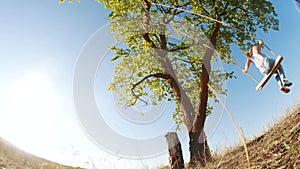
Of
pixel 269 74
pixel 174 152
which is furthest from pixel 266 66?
pixel 174 152

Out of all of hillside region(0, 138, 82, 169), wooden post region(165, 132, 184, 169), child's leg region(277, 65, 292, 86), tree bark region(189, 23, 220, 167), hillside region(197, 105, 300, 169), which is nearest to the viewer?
hillside region(197, 105, 300, 169)

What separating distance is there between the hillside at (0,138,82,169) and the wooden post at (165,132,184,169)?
355 centimetres

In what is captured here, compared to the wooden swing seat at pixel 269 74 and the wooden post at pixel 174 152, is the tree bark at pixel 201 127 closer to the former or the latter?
the wooden post at pixel 174 152

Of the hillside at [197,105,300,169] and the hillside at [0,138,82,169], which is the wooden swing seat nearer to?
the hillside at [197,105,300,169]

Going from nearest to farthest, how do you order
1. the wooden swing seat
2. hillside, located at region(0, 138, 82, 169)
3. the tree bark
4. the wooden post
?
the wooden swing seat, the wooden post, hillside, located at region(0, 138, 82, 169), the tree bark

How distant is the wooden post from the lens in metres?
8.96

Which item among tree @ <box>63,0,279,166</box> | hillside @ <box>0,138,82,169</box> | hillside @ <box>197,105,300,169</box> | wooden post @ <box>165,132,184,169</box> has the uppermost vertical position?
tree @ <box>63,0,279,166</box>

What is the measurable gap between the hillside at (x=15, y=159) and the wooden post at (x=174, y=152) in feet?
11.6

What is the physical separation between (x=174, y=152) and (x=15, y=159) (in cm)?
507

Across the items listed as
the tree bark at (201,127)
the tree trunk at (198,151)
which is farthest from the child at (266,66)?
the tree bark at (201,127)

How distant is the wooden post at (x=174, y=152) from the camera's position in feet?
29.4

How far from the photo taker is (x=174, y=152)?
905cm

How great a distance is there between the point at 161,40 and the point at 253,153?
700cm

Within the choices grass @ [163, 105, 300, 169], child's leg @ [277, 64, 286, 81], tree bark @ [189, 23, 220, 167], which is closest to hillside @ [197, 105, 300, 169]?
grass @ [163, 105, 300, 169]
